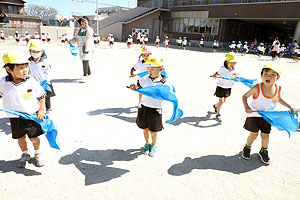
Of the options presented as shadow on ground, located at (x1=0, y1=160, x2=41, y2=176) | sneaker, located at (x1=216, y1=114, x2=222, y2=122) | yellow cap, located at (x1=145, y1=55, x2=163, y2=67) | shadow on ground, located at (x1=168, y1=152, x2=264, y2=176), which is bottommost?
shadow on ground, located at (x1=0, y1=160, x2=41, y2=176)

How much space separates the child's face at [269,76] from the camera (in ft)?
10.4

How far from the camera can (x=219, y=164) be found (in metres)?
3.54

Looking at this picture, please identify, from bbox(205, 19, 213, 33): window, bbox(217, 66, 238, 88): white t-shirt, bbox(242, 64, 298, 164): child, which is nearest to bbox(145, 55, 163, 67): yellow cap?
bbox(242, 64, 298, 164): child

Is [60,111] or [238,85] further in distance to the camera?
[238,85]

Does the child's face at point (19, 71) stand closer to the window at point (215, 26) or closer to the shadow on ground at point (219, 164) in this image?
the shadow on ground at point (219, 164)

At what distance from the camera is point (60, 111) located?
5398 mm

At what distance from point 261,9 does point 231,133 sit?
29094mm

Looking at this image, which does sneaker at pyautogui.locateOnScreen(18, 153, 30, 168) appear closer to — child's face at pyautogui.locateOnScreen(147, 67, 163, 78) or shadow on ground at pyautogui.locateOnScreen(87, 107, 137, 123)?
shadow on ground at pyautogui.locateOnScreen(87, 107, 137, 123)

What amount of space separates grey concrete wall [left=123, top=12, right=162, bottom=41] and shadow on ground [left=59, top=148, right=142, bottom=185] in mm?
41146

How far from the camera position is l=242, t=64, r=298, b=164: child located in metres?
3.22

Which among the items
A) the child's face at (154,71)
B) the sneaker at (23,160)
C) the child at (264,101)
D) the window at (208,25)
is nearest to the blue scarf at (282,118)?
the child at (264,101)

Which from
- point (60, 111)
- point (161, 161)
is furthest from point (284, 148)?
point (60, 111)

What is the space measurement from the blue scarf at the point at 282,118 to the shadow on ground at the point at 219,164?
29.5 inches

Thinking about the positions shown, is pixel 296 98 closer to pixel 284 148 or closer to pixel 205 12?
pixel 284 148
